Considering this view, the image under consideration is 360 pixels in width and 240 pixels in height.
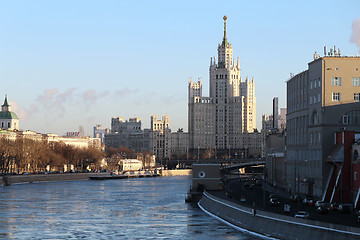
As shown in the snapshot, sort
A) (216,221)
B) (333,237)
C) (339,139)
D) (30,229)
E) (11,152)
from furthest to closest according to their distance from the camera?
(11,152), (339,139), (216,221), (30,229), (333,237)

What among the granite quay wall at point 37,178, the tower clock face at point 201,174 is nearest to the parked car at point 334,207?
the tower clock face at point 201,174

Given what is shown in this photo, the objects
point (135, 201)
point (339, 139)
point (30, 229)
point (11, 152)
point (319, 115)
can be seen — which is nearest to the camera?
point (30, 229)

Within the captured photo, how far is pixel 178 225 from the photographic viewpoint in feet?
246

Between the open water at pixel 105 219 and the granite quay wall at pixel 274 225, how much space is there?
1312 mm

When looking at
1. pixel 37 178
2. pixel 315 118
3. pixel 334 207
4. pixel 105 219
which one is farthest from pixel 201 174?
pixel 37 178

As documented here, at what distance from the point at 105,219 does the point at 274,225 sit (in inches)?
1084

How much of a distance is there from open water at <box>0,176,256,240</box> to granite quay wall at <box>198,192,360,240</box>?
1312mm

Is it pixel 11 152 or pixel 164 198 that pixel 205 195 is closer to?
pixel 164 198

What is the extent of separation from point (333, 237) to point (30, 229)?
33.7m

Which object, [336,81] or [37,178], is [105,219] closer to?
[336,81]

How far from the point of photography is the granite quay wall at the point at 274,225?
1918 inches

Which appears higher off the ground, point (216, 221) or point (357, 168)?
point (357, 168)

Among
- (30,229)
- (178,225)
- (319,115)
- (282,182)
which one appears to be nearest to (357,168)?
(319,115)

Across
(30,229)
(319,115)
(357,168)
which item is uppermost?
(319,115)
